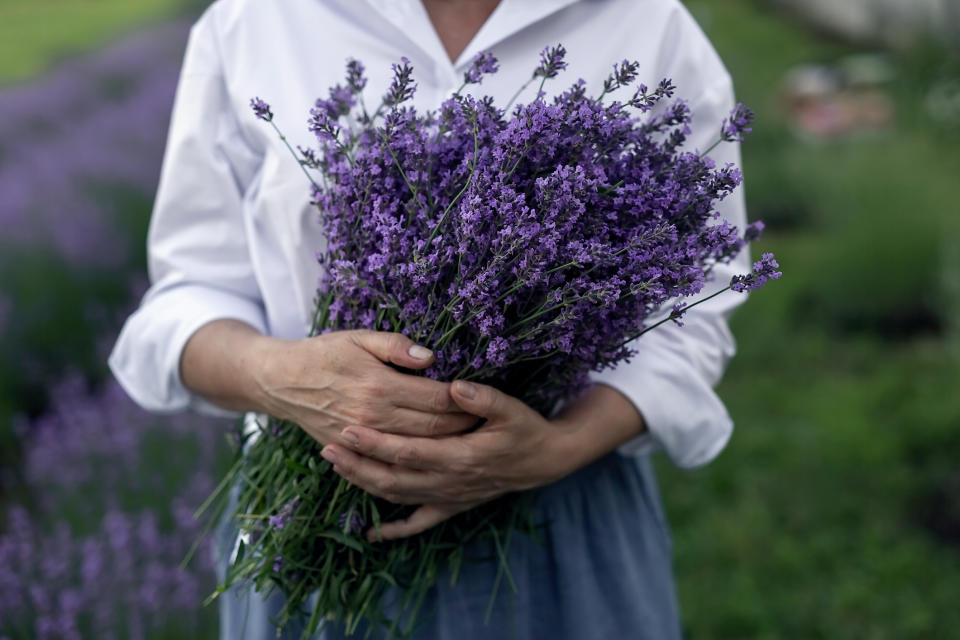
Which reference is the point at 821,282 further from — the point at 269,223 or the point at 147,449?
the point at 269,223

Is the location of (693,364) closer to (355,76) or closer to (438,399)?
(438,399)

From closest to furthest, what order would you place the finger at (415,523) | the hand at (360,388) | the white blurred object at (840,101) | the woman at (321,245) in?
1. the hand at (360,388)
2. the finger at (415,523)
3. the woman at (321,245)
4. the white blurred object at (840,101)

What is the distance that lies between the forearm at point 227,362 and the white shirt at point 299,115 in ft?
0.08

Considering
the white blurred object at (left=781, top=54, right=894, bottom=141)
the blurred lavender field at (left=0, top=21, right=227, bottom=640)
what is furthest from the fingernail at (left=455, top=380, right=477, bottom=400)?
the white blurred object at (left=781, top=54, right=894, bottom=141)

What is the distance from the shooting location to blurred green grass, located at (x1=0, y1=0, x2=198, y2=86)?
939 centimetres

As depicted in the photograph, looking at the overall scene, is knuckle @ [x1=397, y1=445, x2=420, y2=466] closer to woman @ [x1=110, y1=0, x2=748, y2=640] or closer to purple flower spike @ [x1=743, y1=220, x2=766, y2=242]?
woman @ [x1=110, y1=0, x2=748, y2=640]

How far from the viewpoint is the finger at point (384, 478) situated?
4.14 feet

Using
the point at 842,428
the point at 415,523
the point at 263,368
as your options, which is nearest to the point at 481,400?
the point at 415,523

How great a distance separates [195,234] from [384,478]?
1.92ft

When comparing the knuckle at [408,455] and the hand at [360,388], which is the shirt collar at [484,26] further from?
the knuckle at [408,455]

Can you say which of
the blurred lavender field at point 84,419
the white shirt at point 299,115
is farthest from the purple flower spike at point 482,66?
the blurred lavender field at point 84,419

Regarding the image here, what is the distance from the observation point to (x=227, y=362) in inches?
57.9

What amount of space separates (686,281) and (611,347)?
0.16 metres

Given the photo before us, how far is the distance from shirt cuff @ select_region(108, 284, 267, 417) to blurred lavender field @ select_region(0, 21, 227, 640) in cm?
70
